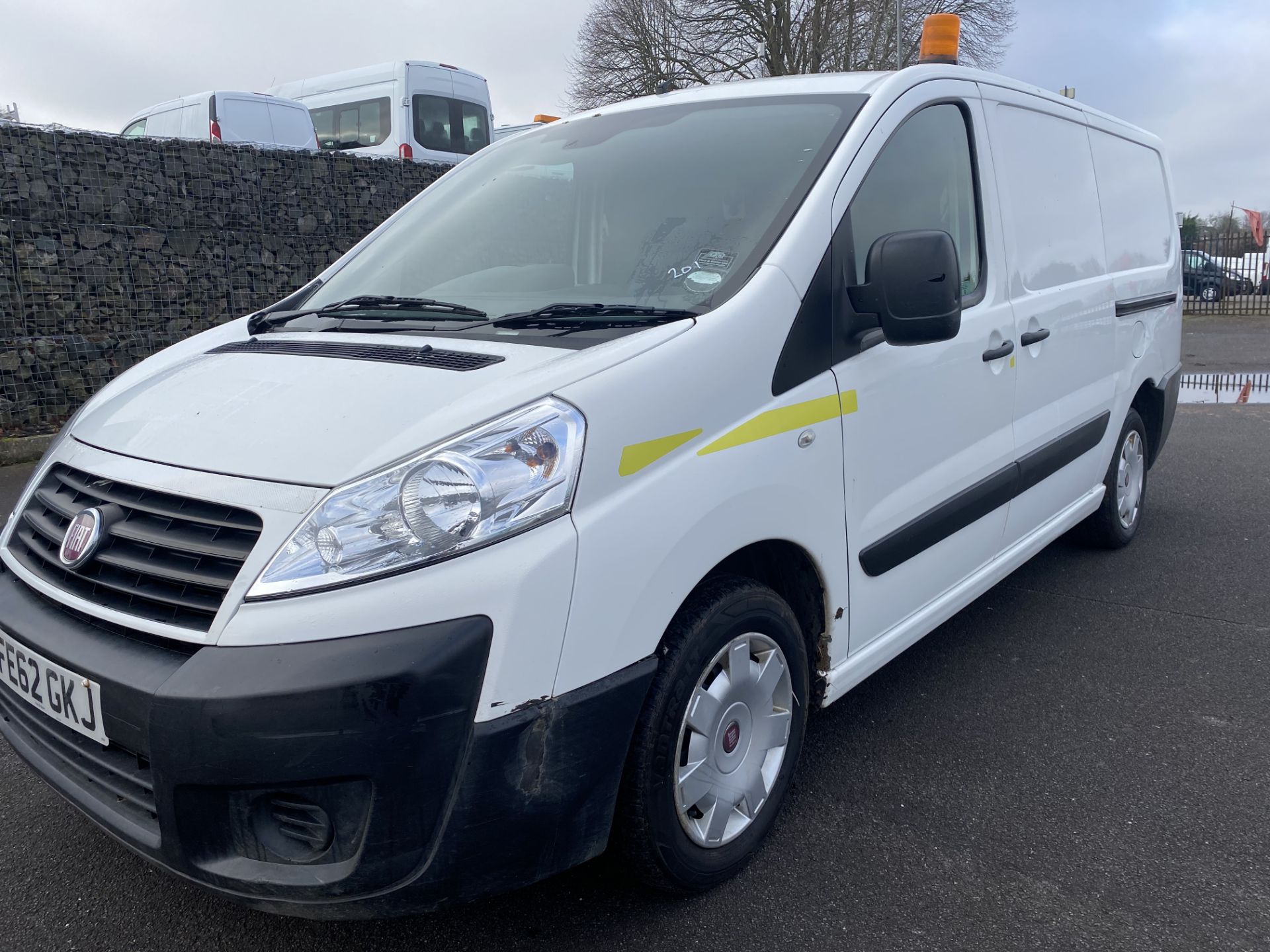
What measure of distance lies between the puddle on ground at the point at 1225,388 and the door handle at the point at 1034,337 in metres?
5.90

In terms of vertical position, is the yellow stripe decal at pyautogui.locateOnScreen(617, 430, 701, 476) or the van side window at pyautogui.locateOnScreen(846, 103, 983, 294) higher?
the van side window at pyautogui.locateOnScreen(846, 103, 983, 294)

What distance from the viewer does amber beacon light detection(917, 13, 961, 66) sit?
10.3 ft

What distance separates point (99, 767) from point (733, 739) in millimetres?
1260

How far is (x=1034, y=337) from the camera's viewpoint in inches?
124

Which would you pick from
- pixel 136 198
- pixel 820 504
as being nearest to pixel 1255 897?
pixel 820 504

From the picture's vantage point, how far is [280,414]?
193 centimetres

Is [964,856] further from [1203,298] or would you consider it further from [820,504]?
[1203,298]

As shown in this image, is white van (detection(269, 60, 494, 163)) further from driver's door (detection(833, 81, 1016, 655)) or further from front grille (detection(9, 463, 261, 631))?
front grille (detection(9, 463, 261, 631))

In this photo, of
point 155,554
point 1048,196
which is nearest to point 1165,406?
point 1048,196

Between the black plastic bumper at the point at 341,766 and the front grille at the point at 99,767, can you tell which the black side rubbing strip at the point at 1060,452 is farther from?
the front grille at the point at 99,767

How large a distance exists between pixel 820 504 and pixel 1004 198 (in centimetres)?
146

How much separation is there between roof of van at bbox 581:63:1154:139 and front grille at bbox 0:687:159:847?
2.23 meters

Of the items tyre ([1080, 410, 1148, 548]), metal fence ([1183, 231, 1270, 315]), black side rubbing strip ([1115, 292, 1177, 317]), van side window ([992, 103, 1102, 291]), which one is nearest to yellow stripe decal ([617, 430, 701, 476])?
van side window ([992, 103, 1102, 291])

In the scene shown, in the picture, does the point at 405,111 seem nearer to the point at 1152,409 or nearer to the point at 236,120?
the point at 236,120
